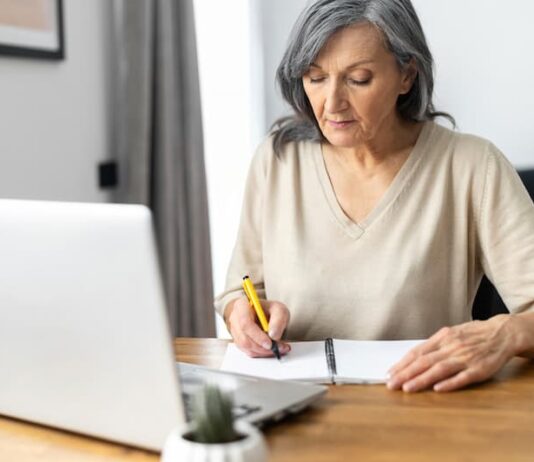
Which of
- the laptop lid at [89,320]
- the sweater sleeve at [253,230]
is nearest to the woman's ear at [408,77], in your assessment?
the sweater sleeve at [253,230]

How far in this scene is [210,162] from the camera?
136 inches

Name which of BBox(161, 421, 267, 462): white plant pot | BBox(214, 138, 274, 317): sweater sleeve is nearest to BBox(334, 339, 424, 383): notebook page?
BBox(214, 138, 274, 317): sweater sleeve

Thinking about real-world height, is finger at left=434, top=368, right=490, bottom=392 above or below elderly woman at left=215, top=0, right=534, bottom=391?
below

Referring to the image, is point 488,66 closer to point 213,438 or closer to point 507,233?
point 507,233

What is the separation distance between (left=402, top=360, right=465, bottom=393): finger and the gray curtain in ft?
5.25

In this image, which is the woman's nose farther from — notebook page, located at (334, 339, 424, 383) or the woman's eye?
notebook page, located at (334, 339, 424, 383)

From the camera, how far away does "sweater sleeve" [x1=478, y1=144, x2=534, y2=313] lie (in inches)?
68.7

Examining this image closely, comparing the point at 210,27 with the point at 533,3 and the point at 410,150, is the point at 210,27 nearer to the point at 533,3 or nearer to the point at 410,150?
the point at 533,3

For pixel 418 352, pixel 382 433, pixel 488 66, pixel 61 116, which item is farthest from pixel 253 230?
pixel 488 66

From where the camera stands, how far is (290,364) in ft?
4.88

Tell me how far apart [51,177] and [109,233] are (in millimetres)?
1783

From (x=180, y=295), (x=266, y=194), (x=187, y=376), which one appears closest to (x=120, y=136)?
(x=180, y=295)

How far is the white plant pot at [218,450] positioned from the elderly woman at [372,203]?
734 millimetres

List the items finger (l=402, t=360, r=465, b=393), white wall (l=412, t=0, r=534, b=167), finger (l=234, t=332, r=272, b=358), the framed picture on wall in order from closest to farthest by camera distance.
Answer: finger (l=402, t=360, r=465, b=393) → finger (l=234, t=332, r=272, b=358) → the framed picture on wall → white wall (l=412, t=0, r=534, b=167)
